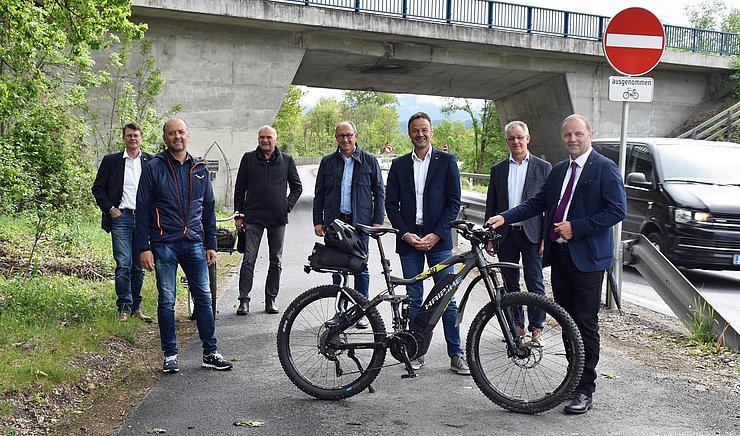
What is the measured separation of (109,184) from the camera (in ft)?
26.1

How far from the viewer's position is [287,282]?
10828mm

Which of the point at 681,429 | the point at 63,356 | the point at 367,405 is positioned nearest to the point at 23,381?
the point at 63,356

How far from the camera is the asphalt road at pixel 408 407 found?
187 inches

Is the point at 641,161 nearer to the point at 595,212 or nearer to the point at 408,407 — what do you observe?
the point at 595,212

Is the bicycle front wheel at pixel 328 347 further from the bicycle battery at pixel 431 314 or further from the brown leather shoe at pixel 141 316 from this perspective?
the brown leather shoe at pixel 141 316

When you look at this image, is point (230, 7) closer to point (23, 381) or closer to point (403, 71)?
point (403, 71)

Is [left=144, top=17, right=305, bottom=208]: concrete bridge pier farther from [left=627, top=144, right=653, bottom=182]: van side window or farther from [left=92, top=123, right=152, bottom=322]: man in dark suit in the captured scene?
[left=92, top=123, right=152, bottom=322]: man in dark suit

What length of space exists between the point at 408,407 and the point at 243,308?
3.81 meters

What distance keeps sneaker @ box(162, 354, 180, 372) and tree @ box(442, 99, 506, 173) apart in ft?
134

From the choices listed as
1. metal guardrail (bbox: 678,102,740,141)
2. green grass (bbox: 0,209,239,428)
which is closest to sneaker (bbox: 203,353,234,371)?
green grass (bbox: 0,209,239,428)

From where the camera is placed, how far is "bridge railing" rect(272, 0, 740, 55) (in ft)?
76.1

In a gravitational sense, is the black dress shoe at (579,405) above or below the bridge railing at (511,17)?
below

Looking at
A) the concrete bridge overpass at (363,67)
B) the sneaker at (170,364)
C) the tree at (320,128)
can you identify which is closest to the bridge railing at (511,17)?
the concrete bridge overpass at (363,67)

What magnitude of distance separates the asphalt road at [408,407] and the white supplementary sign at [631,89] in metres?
3.16
